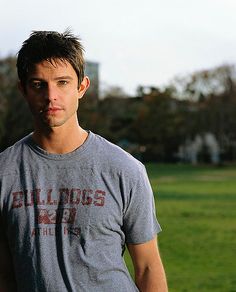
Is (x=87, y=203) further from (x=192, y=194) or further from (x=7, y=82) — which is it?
(x=7, y=82)

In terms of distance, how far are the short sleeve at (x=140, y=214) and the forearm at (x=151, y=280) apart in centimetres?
10

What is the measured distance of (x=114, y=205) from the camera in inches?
111

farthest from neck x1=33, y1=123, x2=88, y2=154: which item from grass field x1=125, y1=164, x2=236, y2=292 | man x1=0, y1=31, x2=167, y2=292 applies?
grass field x1=125, y1=164, x2=236, y2=292

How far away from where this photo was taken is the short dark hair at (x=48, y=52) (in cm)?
288

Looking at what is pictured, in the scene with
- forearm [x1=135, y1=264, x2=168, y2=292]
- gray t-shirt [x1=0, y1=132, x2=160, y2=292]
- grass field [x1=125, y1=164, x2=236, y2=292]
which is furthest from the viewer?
grass field [x1=125, y1=164, x2=236, y2=292]

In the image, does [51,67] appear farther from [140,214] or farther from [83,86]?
[140,214]

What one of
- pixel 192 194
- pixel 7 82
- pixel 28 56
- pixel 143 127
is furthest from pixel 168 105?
pixel 28 56

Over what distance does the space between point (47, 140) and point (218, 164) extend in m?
97.2

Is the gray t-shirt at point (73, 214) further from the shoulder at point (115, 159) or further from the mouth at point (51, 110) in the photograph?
the mouth at point (51, 110)

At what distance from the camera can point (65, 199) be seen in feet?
9.15

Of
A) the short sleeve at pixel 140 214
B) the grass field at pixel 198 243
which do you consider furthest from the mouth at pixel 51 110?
the grass field at pixel 198 243

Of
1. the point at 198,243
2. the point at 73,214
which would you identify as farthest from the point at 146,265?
the point at 198,243

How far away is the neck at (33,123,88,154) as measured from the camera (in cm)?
287

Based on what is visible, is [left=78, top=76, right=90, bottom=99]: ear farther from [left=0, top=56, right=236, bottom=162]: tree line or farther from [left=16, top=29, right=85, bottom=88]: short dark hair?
[left=0, top=56, right=236, bottom=162]: tree line
